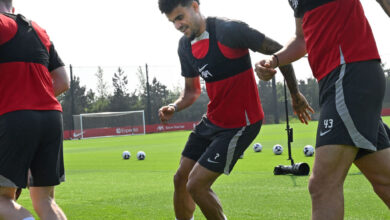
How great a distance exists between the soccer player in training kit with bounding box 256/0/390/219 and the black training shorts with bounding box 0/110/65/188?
1.45m

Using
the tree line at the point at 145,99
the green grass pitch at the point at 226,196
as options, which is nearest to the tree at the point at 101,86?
the tree line at the point at 145,99

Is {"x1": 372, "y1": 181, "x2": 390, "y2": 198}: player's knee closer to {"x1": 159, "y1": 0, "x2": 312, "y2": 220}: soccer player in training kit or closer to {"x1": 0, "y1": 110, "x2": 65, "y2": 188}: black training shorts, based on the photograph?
{"x1": 159, "y1": 0, "x2": 312, "y2": 220}: soccer player in training kit

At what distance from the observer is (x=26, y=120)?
127 inches

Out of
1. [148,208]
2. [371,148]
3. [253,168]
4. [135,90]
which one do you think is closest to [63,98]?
[135,90]

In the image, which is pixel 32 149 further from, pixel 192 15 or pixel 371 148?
pixel 371 148

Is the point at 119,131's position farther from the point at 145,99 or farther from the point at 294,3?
the point at 294,3

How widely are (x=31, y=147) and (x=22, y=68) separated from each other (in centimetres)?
51

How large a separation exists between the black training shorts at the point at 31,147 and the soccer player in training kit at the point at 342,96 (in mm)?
1445

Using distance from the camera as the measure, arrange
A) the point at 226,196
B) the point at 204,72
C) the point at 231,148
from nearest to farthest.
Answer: the point at 231,148 < the point at 204,72 < the point at 226,196

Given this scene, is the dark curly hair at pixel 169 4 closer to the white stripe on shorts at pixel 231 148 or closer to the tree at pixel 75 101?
the white stripe on shorts at pixel 231 148

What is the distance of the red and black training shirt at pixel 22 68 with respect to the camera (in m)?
3.24

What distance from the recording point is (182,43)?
459 centimetres

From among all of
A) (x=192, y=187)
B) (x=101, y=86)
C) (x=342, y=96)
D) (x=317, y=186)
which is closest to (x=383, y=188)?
(x=317, y=186)

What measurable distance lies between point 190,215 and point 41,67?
6.66 feet
